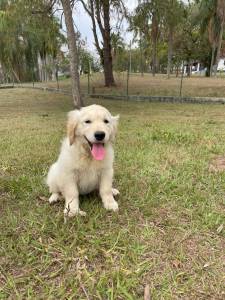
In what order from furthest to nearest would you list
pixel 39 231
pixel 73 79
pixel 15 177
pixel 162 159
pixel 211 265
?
1. pixel 73 79
2. pixel 162 159
3. pixel 15 177
4. pixel 39 231
5. pixel 211 265

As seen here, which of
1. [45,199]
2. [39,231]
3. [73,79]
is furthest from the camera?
[73,79]

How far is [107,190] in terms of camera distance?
2.95 metres

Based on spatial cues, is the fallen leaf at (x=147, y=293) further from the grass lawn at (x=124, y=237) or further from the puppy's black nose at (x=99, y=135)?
the puppy's black nose at (x=99, y=135)

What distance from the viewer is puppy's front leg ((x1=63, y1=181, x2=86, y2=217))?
9.16ft

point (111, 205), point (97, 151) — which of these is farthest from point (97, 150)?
point (111, 205)

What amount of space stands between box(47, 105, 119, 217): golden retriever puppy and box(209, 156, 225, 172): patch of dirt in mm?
1762

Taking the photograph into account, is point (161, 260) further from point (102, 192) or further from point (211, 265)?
point (102, 192)

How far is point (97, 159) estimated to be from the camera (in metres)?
2.77

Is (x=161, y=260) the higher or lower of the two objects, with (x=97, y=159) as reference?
lower

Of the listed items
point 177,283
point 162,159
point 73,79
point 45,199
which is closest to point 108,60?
point 73,79

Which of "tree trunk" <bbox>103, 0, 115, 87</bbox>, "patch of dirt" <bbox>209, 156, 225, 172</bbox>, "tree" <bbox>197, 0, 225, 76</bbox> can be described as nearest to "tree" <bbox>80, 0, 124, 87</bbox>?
"tree trunk" <bbox>103, 0, 115, 87</bbox>

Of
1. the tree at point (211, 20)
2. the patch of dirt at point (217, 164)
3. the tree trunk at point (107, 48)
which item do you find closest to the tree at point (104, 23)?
the tree trunk at point (107, 48)

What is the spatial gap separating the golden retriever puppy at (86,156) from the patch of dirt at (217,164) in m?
1.76

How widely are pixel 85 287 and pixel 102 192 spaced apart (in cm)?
104
